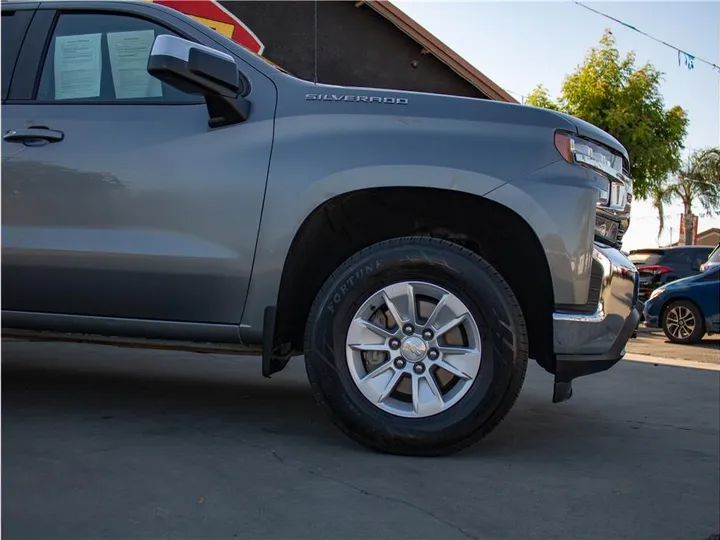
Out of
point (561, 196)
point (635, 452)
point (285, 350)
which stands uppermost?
point (561, 196)

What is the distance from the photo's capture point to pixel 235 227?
10.8 ft

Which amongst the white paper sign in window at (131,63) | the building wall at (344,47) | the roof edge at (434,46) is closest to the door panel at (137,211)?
the white paper sign in window at (131,63)

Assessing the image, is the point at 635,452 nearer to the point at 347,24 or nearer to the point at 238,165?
the point at 238,165

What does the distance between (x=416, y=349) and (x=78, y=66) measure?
6.77 ft

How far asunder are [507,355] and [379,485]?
0.73 metres

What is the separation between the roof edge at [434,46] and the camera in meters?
13.9

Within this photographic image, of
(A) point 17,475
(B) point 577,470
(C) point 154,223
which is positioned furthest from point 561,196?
(A) point 17,475

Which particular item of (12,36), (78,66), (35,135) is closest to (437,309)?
(35,135)

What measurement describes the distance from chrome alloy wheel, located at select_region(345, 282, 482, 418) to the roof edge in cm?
1107

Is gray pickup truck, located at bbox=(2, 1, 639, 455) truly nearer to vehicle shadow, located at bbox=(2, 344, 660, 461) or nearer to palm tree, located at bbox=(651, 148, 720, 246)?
vehicle shadow, located at bbox=(2, 344, 660, 461)

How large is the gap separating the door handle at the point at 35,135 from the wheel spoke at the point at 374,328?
1.53 meters

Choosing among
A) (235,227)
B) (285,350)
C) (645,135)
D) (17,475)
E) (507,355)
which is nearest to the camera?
(17,475)

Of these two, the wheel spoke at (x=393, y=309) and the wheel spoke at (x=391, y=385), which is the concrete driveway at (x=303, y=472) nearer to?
the wheel spoke at (x=391, y=385)

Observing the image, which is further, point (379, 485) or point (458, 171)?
point (458, 171)
